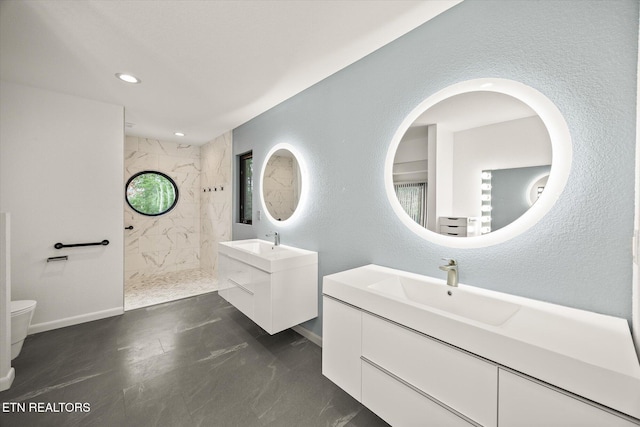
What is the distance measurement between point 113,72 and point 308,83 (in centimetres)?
178

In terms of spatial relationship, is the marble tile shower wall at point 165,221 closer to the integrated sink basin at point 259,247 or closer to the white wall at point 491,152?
the integrated sink basin at point 259,247

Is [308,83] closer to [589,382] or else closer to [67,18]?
[67,18]

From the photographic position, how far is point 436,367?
3.67 ft

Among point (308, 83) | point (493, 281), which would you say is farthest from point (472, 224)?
point (308, 83)

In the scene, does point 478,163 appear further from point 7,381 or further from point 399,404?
point 7,381

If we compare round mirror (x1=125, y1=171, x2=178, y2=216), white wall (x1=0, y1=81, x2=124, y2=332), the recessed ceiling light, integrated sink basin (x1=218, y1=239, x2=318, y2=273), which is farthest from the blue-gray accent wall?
round mirror (x1=125, y1=171, x2=178, y2=216)

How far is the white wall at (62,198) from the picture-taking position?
2566mm

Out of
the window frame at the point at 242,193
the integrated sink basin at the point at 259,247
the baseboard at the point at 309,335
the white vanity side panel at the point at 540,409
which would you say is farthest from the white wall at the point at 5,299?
the white vanity side panel at the point at 540,409

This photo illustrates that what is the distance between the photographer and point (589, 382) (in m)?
0.77

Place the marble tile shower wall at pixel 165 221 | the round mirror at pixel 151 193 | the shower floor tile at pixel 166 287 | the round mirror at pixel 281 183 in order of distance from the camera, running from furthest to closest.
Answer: the round mirror at pixel 151 193 → the marble tile shower wall at pixel 165 221 → the shower floor tile at pixel 166 287 → the round mirror at pixel 281 183

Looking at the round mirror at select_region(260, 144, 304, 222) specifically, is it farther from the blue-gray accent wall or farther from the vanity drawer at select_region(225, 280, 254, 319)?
the vanity drawer at select_region(225, 280, 254, 319)

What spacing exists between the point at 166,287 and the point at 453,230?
435cm

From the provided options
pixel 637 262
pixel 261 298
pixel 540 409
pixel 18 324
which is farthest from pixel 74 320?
pixel 637 262

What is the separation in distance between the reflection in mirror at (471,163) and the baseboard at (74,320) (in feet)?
11.6
